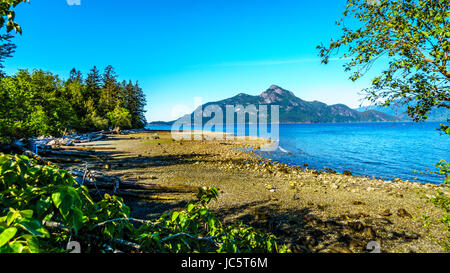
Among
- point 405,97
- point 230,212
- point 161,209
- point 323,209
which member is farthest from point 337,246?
point 161,209

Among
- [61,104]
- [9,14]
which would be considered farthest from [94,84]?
[9,14]

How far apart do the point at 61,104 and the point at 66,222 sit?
149 ft

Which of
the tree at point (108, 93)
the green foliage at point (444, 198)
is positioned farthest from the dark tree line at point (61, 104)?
the green foliage at point (444, 198)

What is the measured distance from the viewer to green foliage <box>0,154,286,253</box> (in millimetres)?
1101

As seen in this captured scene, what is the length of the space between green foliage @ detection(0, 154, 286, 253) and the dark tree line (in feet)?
59.9

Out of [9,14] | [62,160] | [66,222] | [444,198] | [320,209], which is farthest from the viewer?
[62,160]

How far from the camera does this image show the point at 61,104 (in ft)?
113

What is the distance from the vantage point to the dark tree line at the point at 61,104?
16000 millimetres

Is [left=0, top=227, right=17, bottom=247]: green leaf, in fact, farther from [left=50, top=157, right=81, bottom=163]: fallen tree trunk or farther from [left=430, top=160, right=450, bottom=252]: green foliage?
[left=50, top=157, right=81, bottom=163]: fallen tree trunk

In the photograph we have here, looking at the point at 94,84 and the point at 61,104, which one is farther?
the point at 94,84

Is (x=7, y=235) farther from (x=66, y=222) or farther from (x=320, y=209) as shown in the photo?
(x=320, y=209)

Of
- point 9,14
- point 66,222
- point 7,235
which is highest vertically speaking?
point 9,14
